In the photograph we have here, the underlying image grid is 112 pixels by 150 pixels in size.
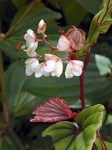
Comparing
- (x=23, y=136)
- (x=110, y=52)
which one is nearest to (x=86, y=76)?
(x=110, y=52)

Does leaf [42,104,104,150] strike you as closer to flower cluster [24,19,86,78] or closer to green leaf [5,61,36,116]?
flower cluster [24,19,86,78]

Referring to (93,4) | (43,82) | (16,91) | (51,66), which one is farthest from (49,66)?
(16,91)

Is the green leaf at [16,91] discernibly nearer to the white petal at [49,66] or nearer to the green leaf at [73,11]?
the green leaf at [73,11]

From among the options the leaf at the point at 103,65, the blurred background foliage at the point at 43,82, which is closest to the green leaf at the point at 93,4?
the blurred background foliage at the point at 43,82

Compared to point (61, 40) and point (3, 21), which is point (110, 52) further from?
point (61, 40)

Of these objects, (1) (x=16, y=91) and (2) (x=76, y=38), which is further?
(1) (x=16, y=91)

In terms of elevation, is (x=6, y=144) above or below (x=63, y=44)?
below

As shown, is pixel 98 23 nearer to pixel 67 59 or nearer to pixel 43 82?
pixel 67 59
